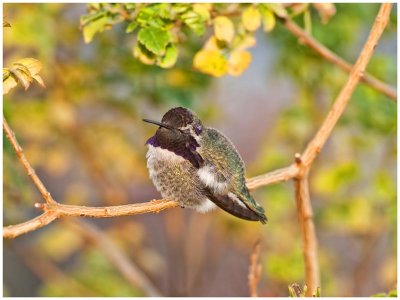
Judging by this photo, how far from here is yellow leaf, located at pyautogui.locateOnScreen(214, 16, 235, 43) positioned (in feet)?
3.34

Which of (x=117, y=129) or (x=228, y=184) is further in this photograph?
(x=117, y=129)

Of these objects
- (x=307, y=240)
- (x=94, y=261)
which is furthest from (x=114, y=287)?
(x=307, y=240)

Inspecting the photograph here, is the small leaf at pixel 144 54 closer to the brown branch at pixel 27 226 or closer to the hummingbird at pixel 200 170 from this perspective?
the hummingbird at pixel 200 170

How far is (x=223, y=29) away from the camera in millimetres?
1021

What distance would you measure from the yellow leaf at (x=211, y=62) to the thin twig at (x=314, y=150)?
187 millimetres

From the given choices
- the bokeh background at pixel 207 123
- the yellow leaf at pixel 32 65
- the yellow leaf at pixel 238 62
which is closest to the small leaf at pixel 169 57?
the yellow leaf at pixel 238 62

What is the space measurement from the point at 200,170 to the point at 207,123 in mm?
1293

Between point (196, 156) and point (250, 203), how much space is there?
0.31ft

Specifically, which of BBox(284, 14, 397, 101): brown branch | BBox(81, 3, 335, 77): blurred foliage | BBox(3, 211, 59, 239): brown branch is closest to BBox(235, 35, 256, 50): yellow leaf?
BBox(81, 3, 335, 77): blurred foliage

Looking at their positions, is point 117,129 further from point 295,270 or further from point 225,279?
point 225,279

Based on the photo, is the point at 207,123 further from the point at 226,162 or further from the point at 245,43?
the point at 226,162

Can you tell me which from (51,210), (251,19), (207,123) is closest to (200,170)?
(51,210)

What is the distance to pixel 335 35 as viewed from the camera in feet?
5.84

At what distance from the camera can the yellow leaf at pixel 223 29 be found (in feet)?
3.34
